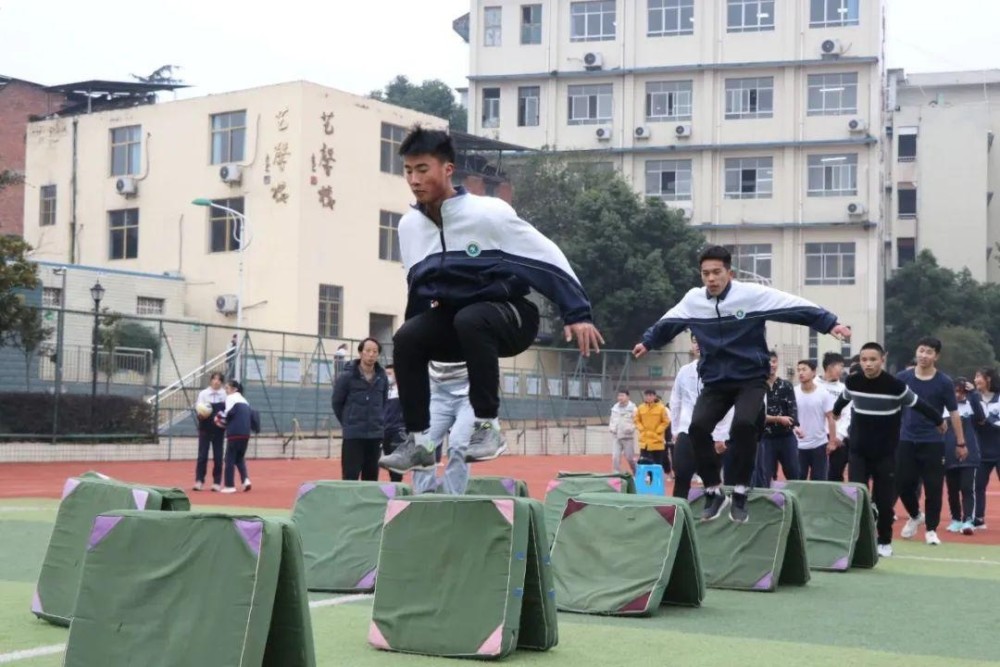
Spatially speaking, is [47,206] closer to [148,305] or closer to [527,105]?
[148,305]

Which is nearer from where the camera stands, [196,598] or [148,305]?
[196,598]

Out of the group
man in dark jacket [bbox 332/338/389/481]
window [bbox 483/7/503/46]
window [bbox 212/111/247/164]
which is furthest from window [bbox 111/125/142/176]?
man in dark jacket [bbox 332/338/389/481]

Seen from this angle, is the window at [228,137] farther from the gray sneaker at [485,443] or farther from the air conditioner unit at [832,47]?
the gray sneaker at [485,443]

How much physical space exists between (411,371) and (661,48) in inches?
2462

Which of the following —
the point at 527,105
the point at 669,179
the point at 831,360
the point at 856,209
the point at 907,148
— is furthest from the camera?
the point at 907,148

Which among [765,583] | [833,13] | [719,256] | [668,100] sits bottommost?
[765,583]

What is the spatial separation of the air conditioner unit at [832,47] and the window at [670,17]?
622 centimetres

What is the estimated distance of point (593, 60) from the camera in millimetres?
67938

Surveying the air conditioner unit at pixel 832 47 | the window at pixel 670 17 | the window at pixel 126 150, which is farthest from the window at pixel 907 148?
the window at pixel 126 150

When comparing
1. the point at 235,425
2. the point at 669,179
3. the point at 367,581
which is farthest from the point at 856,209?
the point at 367,581

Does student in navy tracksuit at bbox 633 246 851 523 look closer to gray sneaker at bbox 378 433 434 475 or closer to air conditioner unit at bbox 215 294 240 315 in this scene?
gray sneaker at bbox 378 433 434 475

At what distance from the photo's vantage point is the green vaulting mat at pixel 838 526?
11.7m

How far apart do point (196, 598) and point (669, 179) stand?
64.0 m

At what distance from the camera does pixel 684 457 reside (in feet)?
42.4
